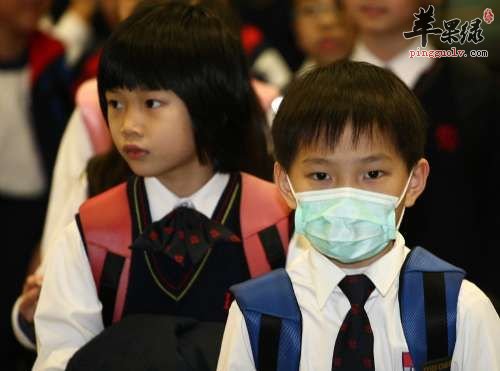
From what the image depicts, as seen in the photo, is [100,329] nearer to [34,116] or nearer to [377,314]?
[377,314]

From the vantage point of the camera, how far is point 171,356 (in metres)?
2.64

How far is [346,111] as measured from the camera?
2494 millimetres

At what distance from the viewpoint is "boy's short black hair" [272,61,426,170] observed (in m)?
2.49

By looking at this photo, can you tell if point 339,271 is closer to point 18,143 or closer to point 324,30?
point 18,143

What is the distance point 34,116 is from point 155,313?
1989 millimetres

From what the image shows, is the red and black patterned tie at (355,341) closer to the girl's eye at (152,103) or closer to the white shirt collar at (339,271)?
the white shirt collar at (339,271)

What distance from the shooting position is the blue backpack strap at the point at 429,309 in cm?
240

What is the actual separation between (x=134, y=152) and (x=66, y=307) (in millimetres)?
432

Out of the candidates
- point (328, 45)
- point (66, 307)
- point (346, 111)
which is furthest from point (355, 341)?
point (328, 45)

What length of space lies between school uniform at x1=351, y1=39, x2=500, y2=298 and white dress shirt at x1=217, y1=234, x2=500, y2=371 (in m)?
1.20

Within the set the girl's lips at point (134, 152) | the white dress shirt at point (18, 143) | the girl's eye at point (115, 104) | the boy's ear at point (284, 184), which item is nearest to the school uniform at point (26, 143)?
the white dress shirt at point (18, 143)

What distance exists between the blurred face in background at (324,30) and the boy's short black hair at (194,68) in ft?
6.12

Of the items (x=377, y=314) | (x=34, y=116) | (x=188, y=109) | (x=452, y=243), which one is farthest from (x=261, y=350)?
(x=34, y=116)

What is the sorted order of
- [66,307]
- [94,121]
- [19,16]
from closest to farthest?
[66,307]
[94,121]
[19,16]
